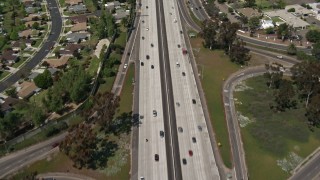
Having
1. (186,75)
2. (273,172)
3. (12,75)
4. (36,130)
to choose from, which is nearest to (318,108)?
(273,172)

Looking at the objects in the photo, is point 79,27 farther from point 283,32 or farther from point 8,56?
point 283,32

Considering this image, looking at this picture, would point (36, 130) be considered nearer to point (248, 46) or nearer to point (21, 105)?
point (21, 105)

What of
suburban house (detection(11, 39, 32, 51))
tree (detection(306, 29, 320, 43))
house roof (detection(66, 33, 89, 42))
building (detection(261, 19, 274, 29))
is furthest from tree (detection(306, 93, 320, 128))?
suburban house (detection(11, 39, 32, 51))

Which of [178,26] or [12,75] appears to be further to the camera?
[178,26]

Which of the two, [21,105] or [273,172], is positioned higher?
[21,105]

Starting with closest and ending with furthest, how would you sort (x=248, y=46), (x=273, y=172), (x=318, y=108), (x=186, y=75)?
(x=273, y=172) < (x=318, y=108) < (x=186, y=75) < (x=248, y=46)

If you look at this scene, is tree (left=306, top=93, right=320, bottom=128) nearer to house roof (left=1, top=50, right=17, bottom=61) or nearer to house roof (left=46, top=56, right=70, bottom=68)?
house roof (left=46, top=56, right=70, bottom=68)
